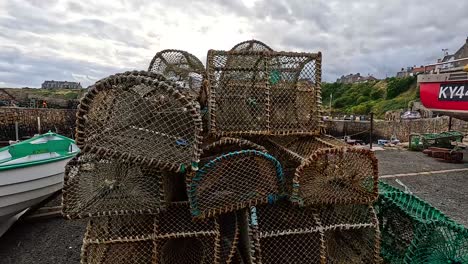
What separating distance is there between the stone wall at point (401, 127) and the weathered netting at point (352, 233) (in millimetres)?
12430

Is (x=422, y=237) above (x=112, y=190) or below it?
below

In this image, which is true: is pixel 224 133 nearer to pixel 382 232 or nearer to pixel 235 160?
pixel 235 160

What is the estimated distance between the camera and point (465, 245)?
8.50ft

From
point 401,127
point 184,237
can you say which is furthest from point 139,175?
point 401,127

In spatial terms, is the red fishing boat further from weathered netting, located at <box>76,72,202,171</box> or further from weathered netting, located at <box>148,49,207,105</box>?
weathered netting, located at <box>76,72,202,171</box>

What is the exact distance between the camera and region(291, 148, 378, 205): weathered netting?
254cm

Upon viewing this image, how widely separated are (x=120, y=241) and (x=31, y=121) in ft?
71.3

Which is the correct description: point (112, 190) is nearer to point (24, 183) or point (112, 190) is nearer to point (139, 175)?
point (139, 175)

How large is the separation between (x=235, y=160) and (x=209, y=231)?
0.61m

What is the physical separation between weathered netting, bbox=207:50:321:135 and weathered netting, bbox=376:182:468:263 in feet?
3.61

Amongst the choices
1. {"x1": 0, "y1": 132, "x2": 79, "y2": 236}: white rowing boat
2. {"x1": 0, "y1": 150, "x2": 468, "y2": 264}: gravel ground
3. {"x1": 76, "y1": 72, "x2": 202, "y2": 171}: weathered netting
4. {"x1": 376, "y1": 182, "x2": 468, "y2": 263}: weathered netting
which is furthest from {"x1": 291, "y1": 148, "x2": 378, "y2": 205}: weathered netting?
{"x1": 0, "y1": 132, "x2": 79, "y2": 236}: white rowing boat

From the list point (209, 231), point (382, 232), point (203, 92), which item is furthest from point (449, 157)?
point (209, 231)

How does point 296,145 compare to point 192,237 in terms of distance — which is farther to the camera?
point 296,145

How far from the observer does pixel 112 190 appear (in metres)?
2.56
